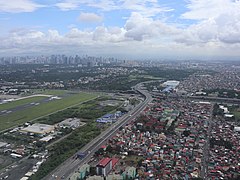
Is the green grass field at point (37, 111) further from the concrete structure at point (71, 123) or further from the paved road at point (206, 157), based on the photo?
the paved road at point (206, 157)

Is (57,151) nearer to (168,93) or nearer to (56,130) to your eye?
(56,130)

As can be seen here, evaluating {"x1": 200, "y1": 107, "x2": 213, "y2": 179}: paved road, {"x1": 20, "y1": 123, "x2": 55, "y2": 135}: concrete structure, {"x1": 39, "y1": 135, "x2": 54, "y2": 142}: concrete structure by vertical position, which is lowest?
{"x1": 39, "y1": 135, "x2": 54, "y2": 142}: concrete structure

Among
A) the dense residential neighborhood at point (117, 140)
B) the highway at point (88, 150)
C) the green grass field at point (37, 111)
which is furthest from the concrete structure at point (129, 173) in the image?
the green grass field at point (37, 111)

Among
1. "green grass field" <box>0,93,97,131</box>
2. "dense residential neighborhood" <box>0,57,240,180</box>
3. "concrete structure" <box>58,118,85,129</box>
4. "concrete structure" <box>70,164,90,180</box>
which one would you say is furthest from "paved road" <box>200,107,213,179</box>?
"green grass field" <box>0,93,97,131</box>

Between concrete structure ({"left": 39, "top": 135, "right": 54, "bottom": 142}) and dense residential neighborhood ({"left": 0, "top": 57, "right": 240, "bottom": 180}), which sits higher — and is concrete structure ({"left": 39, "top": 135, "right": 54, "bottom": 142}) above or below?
below

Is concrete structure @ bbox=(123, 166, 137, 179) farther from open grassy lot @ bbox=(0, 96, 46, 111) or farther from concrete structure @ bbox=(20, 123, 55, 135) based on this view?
open grassy lot @ bbox=(0, 96, 46, 111)
